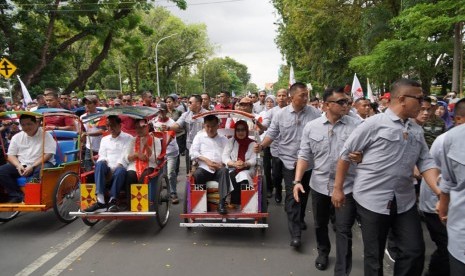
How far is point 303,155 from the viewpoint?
4293mm

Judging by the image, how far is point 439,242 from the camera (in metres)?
3.58

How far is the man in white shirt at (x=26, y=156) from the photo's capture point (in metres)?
5.83

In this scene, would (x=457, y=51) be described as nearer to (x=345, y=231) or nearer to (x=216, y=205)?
(x=216, y=205)

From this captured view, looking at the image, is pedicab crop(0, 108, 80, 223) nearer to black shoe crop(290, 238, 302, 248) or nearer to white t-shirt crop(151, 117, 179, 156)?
white t-shirt crop(151, 117, 179, 156)

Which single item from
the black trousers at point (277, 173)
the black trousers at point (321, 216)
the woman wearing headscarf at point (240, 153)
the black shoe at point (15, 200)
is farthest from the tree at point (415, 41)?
the black shoe at point (15, 200)

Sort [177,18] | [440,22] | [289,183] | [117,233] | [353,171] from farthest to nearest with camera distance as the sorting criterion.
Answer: [177,18] < [440,22] < [117,233] < [289,183] < [353,171]

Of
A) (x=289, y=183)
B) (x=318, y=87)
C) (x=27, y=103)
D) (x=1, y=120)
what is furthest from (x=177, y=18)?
(x=289, y=183)

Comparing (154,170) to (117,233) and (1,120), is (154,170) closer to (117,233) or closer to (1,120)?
(117,233)

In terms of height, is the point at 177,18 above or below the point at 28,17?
above

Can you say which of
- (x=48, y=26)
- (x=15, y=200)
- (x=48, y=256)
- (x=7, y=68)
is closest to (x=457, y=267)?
(x=48, y=256)

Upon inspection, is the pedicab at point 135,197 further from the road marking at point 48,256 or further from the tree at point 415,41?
the tree at point 415,41

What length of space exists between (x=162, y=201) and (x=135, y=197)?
53cm

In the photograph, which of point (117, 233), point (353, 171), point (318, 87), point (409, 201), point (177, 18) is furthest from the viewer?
point (177, 18)

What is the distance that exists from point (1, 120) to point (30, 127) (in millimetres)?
1876
